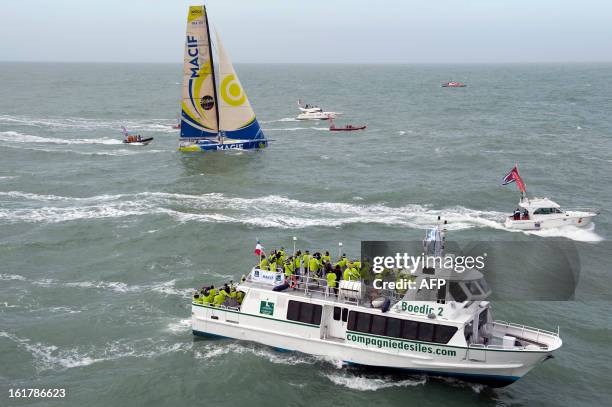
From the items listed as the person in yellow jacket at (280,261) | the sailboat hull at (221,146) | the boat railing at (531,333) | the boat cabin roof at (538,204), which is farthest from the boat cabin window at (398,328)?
the sailboat hull at (221,146)

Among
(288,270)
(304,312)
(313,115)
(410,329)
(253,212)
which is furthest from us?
(313,115)

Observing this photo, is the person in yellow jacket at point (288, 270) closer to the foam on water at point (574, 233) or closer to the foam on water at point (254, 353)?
the foam on water at point (254, 353)

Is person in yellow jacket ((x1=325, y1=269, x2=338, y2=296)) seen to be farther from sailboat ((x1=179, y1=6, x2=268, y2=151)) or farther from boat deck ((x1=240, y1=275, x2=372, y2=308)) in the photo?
sailboat ((x1=179, y1=6, x2=268, y2=151))

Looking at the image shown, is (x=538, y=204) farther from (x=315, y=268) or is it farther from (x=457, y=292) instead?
(x=315, y=268)

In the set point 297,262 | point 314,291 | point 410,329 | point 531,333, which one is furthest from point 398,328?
point 297,262

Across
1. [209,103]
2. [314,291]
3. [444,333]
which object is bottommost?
[444,333]

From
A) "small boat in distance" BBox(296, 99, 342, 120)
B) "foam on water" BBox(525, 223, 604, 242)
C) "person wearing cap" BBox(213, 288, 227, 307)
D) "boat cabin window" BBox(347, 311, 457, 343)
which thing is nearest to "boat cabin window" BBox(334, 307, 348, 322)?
"boat cabin window" BBox(347, 311, 457, 343)

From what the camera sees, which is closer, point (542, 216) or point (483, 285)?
point (483, 285)
